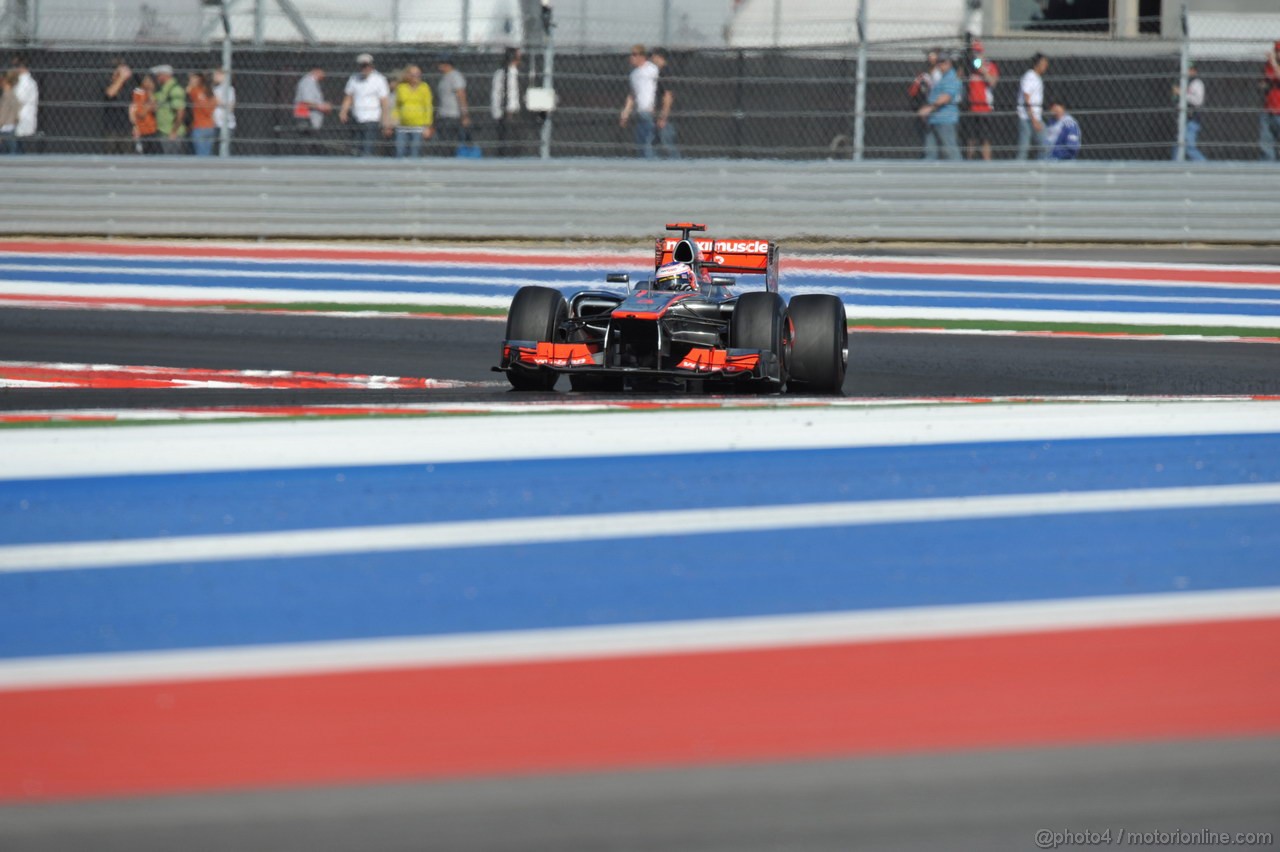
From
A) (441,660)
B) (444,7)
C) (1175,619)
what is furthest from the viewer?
(444,7)

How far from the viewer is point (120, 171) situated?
16.6 m

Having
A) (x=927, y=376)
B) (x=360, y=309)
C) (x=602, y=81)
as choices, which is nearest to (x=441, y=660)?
(x=927, y=376)

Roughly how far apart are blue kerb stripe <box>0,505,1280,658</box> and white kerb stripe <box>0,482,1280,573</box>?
0.06m

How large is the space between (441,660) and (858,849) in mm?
1095

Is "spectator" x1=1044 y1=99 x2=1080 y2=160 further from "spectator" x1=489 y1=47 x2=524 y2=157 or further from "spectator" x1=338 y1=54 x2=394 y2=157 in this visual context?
"spectator" x1=338 y1=54 x2=394 y2=157

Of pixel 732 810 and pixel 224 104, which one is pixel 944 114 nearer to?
pixel 224 104

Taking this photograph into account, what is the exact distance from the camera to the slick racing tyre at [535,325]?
26.5 ft

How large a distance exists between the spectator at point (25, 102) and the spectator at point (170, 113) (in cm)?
121

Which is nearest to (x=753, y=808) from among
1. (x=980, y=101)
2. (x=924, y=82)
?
(x=924, y=82)

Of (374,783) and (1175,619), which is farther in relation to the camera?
(1175,619)

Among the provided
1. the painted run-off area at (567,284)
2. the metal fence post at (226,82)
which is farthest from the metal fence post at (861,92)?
the metal fence post at (226,82)

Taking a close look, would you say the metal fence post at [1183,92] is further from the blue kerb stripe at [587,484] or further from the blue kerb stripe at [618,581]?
the blue kerb stripe at [618,581]

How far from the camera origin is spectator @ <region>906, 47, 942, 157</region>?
15656 millimetres

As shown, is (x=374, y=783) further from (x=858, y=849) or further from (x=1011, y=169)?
(x=1011, y=169)
